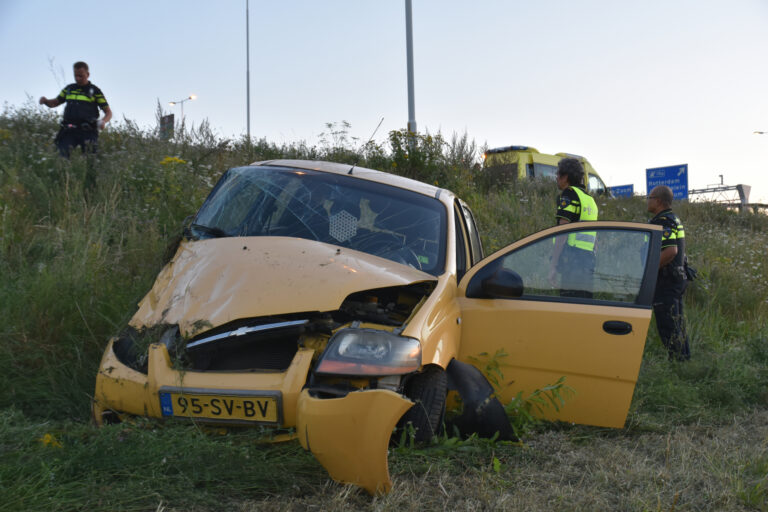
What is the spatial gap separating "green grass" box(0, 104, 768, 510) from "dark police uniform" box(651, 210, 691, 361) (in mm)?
175

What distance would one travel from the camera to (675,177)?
84.6ft

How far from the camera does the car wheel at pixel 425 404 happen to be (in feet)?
10.0

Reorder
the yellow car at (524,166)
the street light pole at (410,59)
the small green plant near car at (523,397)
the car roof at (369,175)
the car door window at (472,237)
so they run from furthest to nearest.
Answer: the yellow car at (524,166)
the street light pole at (410,59)
the car door window at (472,237)
the car roof at (369,175)
the small green plant near car at (523,397)

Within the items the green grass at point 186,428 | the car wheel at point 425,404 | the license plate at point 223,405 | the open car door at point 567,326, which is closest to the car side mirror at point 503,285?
the open car door at point 567,326

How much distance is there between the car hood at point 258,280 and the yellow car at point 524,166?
35.1 ft

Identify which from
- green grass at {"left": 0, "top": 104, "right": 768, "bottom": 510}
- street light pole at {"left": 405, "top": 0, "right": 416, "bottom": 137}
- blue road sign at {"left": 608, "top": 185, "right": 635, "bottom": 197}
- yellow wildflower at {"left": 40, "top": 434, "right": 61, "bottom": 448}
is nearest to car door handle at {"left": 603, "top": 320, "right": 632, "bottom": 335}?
green grass at {"left": 0, "top": 104, "right": 768, "bottom": 510}

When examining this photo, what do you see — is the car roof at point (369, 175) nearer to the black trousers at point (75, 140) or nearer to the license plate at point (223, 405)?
the license plate at point (223, 405)

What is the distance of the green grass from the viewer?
2533 mm

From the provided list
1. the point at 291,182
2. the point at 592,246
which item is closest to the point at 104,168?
the point at 291,182

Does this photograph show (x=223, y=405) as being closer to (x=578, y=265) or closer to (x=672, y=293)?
(x=578, y=265)

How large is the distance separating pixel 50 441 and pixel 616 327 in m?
2.89

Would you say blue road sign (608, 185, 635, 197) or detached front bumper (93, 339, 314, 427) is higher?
blue road sign (608, 185, 635, 197)

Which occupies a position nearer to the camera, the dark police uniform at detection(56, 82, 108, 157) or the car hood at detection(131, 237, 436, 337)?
the car hood at detection(131, 237, 436, 337)

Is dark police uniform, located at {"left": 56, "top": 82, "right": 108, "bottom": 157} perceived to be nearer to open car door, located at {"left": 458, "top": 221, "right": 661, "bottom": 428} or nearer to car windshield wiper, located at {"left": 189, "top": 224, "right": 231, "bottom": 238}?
car windshield wiper, located at {"left": 189, "top": 224, "right": 231, "bottom": 238}
